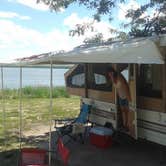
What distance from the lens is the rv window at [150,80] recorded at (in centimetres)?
813

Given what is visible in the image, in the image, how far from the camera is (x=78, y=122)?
33.3 feet

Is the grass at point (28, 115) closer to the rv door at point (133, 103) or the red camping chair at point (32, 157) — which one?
the red camping chair at point (32, 157)

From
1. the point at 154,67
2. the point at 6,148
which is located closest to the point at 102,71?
the point at 154,67

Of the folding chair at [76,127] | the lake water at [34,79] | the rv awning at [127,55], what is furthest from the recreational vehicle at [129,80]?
the lake water at [34,79]

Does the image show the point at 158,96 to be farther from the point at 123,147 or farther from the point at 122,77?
the point at 123,147

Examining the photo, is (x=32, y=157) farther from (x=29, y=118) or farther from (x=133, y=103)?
(x=29, y=118)

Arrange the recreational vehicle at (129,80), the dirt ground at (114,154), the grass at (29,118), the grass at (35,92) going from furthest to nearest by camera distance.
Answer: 1. the grass at (35,92)
2. the grass at (29,118)
3. the dirt ground at (114,154)
4. the recreational vehicle at (129,80)

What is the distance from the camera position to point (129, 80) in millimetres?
8695

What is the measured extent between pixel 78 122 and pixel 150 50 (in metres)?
4.00

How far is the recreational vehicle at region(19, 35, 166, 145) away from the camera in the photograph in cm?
668

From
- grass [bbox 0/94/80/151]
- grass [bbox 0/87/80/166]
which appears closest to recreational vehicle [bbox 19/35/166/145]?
grass [bbox 0/87/80/166]

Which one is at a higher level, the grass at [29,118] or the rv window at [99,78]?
the rv window at [99,78]

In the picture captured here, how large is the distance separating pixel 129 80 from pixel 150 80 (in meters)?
0.49

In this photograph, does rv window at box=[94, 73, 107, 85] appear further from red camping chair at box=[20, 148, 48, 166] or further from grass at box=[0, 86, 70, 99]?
grass at box=[0, 86, 70, 99]
